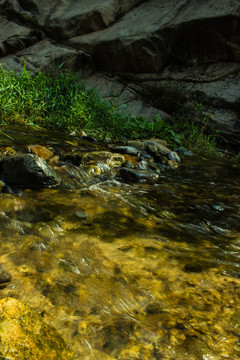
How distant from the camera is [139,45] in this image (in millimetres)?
7172

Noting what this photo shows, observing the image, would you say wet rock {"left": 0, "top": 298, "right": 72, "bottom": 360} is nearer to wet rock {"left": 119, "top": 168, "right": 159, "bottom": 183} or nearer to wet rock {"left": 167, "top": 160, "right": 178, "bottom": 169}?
wet rock {"left": 119, "top": 168, "right": 159, "bottom": 183}

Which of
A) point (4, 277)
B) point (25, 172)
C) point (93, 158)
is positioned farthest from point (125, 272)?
point (93, 158)

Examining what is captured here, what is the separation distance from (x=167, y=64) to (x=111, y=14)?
7.95 feet

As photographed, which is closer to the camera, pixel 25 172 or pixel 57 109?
pixel 25 172

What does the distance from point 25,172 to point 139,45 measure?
243 inches

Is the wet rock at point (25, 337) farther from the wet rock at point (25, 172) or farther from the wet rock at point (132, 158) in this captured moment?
the wet rock at point (132, 158)

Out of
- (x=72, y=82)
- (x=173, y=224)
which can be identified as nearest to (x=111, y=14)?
(x=72, y=82)

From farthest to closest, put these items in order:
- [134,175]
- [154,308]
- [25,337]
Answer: [134,175] < [154,308] < [25,337]

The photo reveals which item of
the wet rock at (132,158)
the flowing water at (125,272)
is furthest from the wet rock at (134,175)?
the flowing water at (125,272)

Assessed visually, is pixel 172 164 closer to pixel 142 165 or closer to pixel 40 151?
pixel 142 165

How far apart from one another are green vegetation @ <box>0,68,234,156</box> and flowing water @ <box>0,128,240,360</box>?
3.07 m

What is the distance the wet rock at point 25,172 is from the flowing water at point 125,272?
0.46 ft

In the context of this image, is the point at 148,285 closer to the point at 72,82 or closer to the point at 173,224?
the point at 173,224

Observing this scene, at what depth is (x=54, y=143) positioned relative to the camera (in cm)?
390
